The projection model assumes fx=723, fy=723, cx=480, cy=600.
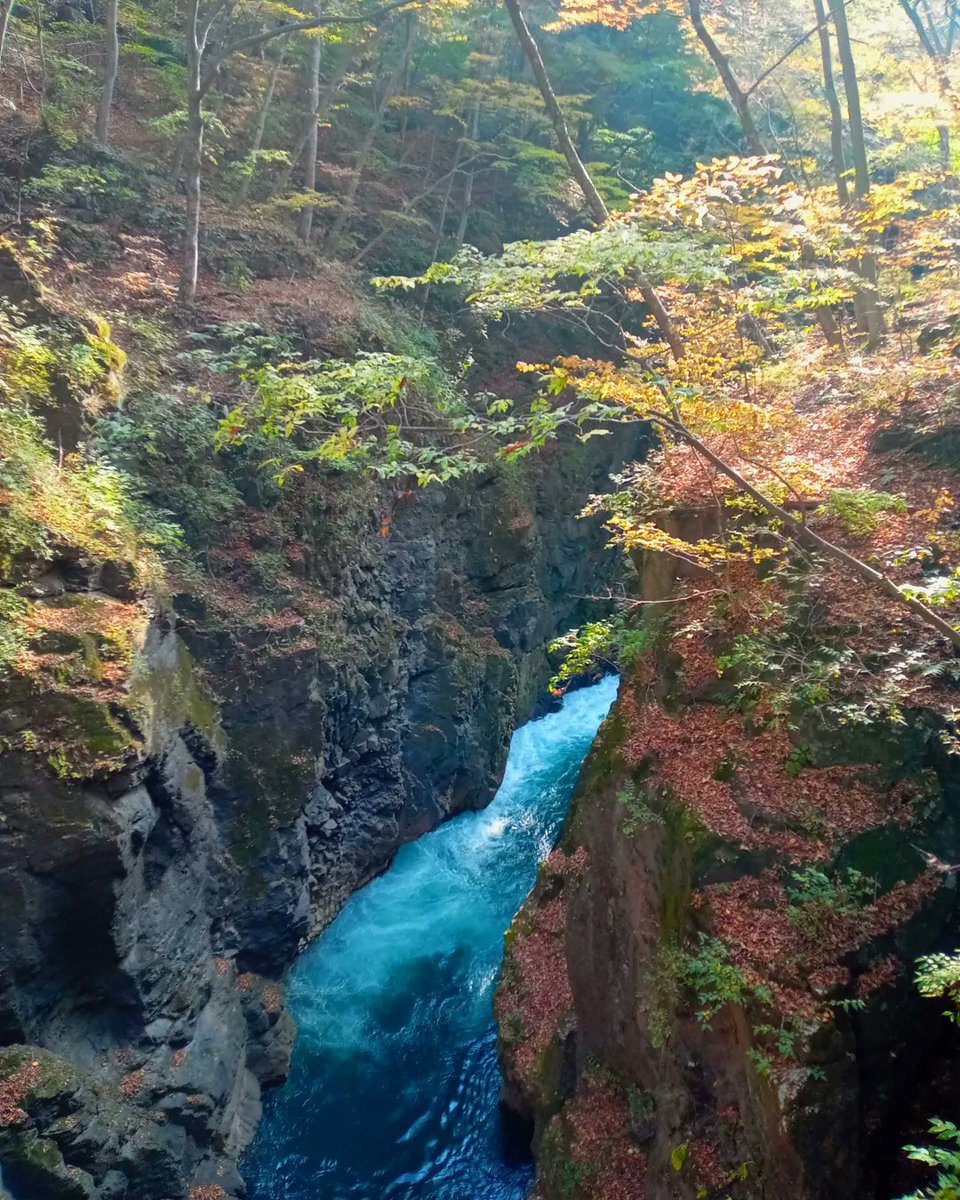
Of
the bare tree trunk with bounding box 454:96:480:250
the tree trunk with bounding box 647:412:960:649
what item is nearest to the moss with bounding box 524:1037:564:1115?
the tree trunk with bounding box 647:412:960:649

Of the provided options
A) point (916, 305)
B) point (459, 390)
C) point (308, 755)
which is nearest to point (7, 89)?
point (459, 390)

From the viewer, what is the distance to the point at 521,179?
18812 mm

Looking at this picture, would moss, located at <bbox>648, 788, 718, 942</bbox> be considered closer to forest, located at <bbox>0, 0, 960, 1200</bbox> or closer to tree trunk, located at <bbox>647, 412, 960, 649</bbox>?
forest, located at <bbox>0, 0, 960, 1200</bbox>

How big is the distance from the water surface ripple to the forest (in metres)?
0.54

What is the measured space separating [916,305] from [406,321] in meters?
10.5

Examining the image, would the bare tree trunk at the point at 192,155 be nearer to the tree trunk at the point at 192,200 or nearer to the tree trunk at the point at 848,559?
the tree trunk at the point at 192,200

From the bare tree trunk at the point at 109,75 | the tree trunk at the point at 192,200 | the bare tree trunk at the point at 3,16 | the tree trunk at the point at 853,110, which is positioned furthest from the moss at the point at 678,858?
the bare tree trunk at the point at 109,75

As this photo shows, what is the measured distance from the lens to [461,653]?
15.1 m

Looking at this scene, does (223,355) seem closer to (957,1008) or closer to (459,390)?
(459,390)

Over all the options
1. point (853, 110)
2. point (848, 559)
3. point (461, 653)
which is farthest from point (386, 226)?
point (848, 559)

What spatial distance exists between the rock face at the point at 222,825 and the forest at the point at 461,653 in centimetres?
5

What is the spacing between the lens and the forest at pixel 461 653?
18.8 feet

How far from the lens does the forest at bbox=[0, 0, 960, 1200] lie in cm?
573

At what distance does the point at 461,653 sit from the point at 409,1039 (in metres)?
7.01
